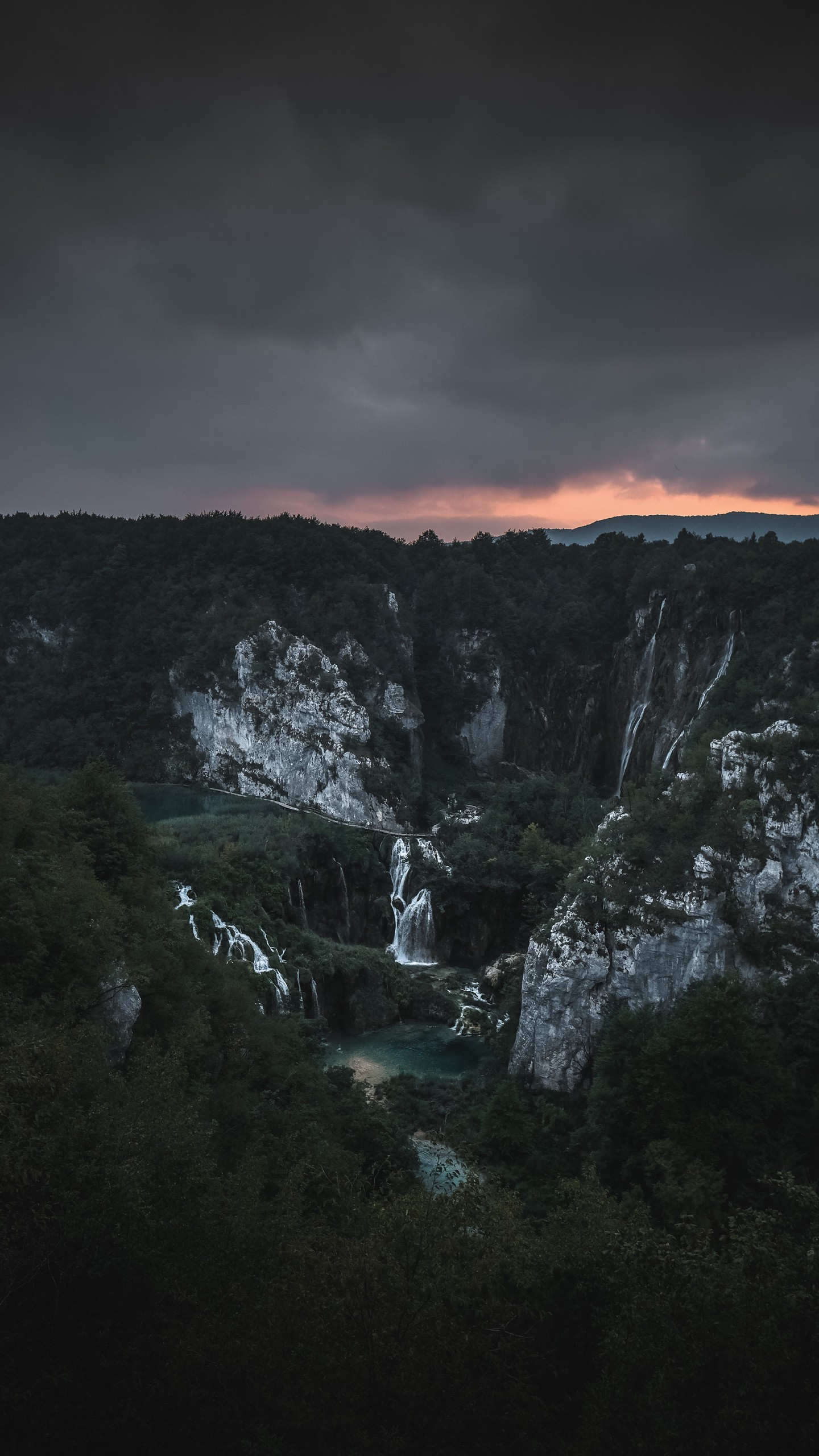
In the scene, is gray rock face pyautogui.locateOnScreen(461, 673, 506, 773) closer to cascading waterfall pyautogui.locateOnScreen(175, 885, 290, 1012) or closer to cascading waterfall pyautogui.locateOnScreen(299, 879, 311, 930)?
cascading waterfall pyautogui.locateOnScreen(299, 879, 311, 930)

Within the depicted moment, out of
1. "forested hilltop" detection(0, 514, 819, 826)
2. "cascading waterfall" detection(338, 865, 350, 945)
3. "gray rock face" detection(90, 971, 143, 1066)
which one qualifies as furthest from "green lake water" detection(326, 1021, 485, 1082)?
"forested hilltop" detection(0, 514, 819, 826)

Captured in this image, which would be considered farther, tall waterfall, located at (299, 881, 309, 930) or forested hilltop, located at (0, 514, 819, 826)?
forested hilltop, located at (0, 514, 819, 826)

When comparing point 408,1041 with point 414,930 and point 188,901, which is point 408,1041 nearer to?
point 414,930

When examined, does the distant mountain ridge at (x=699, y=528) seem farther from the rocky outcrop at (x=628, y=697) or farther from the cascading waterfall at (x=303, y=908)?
the cascading waterfall at (x=303, y=908)

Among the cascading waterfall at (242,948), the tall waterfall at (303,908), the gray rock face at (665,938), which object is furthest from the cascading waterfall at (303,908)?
the gray rock face at (665,938)

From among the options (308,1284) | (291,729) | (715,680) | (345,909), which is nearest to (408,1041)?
(345,909)

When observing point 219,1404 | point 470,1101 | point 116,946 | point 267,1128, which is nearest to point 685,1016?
point 470,1101
